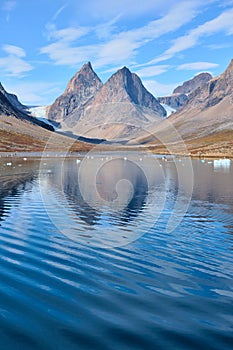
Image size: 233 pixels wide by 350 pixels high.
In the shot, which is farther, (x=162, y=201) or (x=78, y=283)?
(x=162, y=201)

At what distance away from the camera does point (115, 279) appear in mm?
19547

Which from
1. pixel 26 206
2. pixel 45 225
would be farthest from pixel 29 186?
pixel 45 225

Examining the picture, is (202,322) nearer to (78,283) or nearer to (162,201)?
(78,283)

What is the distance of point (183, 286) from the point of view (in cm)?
1883

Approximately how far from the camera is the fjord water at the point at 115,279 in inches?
548

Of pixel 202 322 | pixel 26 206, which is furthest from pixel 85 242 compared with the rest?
pixel 26 206

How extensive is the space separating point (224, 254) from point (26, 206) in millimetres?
26108

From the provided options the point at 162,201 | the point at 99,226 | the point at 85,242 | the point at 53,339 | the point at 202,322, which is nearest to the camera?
the point at 53,339

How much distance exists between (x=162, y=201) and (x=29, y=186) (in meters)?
26.3

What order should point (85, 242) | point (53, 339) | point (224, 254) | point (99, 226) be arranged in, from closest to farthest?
point (53, 339), point (224, 254), point (85, 242), point (99, 226)

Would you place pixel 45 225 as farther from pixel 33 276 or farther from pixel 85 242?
pixel 33 276

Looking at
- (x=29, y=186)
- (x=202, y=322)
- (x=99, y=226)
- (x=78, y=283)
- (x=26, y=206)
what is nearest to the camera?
(x=202, y=322)

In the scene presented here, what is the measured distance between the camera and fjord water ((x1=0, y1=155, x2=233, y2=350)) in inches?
548

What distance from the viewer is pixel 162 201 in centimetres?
4894
